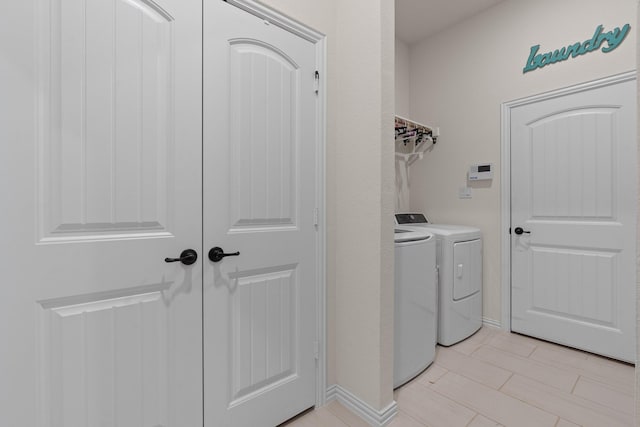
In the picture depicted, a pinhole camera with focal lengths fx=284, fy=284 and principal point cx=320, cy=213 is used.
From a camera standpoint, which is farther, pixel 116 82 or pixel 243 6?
pixel 243 6

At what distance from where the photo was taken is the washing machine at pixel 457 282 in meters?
2.31

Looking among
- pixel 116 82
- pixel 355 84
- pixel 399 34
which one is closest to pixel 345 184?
pixel 355 84

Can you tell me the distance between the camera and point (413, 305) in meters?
1.87

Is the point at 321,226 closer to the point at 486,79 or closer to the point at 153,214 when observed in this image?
the point at 153,214

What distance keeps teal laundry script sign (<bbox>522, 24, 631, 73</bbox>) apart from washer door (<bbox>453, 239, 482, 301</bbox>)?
1.61 m

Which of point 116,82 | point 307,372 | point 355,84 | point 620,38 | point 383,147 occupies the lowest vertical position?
point 307,372

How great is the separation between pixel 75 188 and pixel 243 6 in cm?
107

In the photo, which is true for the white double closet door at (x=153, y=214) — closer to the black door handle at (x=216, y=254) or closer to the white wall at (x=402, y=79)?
the black door handle at (x=216, y=254)

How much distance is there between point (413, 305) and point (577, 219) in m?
1.61

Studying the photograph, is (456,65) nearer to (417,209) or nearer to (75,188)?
(417,209)

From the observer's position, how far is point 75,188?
0.98m

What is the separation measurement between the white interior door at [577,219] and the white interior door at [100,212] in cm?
268

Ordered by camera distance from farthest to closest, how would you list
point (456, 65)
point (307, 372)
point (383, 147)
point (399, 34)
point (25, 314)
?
1. point (399, 34)
2. point (456, 65)
3. point (307, 372)
4. point (383, 147)
5. point (25, 314)

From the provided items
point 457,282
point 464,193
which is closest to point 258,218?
point 457,282
